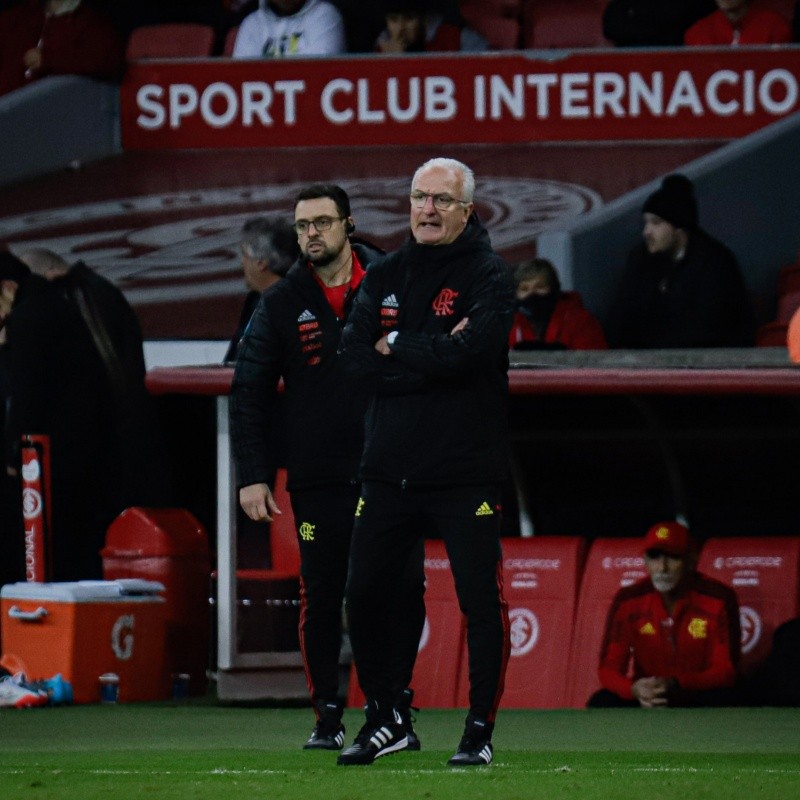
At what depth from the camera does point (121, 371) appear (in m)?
10.4

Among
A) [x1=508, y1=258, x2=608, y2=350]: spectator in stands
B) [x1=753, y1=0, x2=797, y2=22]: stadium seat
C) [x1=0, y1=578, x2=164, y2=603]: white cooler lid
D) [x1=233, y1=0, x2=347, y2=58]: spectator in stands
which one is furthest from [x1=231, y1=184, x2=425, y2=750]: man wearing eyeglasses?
[x1=753, y1=0, x2=797, y2=22]: stadium seat

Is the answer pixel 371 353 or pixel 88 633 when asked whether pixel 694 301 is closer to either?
pixel 88 633

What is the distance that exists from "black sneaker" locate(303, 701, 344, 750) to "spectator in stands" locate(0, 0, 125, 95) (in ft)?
21.8

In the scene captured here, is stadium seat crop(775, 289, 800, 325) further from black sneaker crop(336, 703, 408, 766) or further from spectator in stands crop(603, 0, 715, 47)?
black sneaker crop(336, 703, 408, 766)

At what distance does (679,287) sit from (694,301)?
0.11 metres

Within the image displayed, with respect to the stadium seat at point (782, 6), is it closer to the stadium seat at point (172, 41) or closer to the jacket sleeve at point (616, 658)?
the stadium seat at point (172, 41)

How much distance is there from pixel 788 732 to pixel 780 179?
4.90 m

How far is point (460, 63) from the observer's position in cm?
1209

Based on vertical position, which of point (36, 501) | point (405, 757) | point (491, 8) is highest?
point (491, 8)

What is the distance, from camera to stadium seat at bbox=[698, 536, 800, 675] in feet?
30.2

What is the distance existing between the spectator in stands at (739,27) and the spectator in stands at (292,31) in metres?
2.09

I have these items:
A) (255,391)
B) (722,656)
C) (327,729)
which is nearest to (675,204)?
(722,656)

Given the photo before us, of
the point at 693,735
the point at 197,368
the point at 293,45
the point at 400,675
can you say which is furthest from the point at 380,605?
the point at 293,45

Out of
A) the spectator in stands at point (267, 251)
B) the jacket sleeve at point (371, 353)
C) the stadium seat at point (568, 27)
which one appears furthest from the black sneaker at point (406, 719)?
the stadium seat at point (568, 27)
